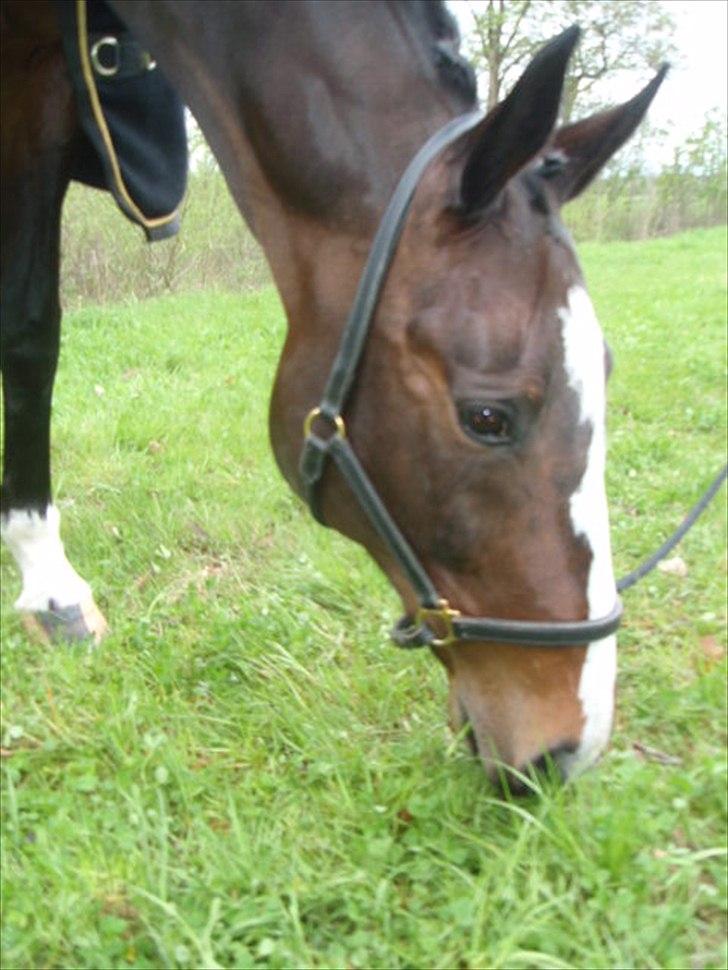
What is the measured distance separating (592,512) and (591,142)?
612 millimetres

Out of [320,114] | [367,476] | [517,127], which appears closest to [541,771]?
[367,476]

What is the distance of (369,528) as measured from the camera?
5.48 feet

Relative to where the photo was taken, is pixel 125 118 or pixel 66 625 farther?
pixel 66 625

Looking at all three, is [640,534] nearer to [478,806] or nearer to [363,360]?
[478,806]

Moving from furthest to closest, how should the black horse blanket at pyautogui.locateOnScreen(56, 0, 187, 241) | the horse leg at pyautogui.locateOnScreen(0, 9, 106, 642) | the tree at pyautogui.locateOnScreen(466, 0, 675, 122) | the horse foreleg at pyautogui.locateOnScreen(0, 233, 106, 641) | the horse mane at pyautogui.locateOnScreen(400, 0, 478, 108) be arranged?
the tree at pyautogui.locateOnScreen(466, 0, 675, 122)
the horse foreleg at pyautogui.locateOnScreen(0, 233, 106, 641)
the horse leg at pyautogui.locateOnScreen(0, 9, 106, 642)
the black horse blanket at pyautogui.locateOnScreen(56, 0, 187, 241)
the horse mane at pyautogui.locateOnScreen(400, 0, 478, 108)

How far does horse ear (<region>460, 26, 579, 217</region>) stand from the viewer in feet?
4.49

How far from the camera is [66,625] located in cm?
254

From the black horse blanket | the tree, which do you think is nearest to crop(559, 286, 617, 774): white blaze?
the black horse blanket

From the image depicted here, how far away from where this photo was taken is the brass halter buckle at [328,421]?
1.59 meters

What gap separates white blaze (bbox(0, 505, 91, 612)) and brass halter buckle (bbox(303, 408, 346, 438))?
3.95 feet

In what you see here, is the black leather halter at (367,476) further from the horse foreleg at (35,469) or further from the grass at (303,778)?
the horse foreleg at (35,469)

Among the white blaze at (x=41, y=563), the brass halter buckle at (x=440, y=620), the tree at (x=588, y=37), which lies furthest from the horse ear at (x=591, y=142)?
the tree at (x=588, y=37)

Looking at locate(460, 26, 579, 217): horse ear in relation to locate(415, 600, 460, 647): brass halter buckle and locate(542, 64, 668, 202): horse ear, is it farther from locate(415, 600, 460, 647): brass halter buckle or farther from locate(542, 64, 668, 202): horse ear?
locate(415, 600, 460, 647): brass halter buckle

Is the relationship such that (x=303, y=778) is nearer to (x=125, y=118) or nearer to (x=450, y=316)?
(x=450, y=316)
